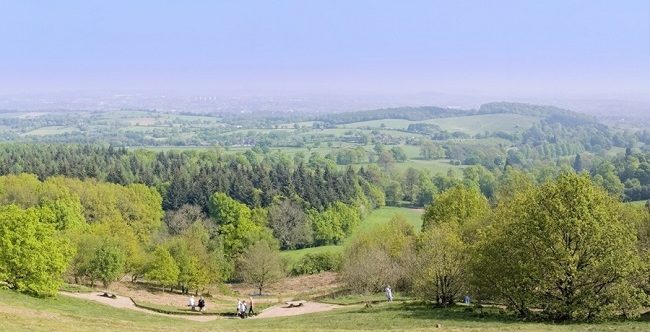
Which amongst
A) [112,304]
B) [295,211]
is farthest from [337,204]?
[112,304]

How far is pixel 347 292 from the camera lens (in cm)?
5231

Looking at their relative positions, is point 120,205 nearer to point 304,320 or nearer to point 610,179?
point 304,320

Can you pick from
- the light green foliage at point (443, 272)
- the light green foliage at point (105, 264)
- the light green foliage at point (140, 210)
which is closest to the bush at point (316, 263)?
the light green foliage at point (140, 210)

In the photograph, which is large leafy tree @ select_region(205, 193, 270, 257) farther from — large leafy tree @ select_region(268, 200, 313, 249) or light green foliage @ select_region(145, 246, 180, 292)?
light green foliage @ select_region(145, 246, 180, 292)

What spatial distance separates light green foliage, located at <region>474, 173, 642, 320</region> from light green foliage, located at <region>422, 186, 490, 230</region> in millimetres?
26201

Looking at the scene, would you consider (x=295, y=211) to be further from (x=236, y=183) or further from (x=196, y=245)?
(x=196, y=245)

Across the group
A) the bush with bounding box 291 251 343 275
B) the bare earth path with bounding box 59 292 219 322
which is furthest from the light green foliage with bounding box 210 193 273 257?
the bare earth path with bounding box 59 292 219 322

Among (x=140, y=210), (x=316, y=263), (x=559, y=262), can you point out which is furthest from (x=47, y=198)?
(x=559, y=262)

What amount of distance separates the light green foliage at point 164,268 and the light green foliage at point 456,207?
978 inches

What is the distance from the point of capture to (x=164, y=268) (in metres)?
57.6

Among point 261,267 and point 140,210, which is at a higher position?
point 140,210

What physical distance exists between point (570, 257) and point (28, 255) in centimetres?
3220

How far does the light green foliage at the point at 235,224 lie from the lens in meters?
83.8

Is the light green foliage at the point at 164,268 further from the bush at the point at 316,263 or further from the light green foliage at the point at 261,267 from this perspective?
the bush at the point at 316,263
